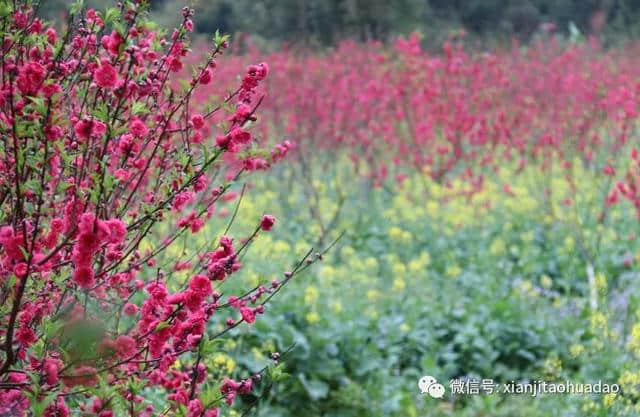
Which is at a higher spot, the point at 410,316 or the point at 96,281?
the point at 96,281

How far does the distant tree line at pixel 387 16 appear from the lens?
60.7 feet

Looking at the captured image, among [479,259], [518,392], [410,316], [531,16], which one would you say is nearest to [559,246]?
[479,259]

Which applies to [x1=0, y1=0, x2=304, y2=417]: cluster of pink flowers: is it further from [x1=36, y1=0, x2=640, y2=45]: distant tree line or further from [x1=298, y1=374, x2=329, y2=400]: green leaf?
[x1=36, y1=0, x2=640, y2=45]: distant tree line

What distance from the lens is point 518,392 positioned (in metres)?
4.59

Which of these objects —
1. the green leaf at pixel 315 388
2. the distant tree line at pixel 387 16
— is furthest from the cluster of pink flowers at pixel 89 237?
the distant tree line at pixel 387 16

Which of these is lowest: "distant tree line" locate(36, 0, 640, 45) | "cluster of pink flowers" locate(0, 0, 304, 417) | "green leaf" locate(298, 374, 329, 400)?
"green leaf" locate(298, 374, 329, 400)

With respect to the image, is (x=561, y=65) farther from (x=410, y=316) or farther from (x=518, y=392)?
(x=518, y=392)

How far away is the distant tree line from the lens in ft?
60.7

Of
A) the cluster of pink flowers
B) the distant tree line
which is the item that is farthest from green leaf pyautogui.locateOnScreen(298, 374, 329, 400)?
the distant tree line

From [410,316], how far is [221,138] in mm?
3819

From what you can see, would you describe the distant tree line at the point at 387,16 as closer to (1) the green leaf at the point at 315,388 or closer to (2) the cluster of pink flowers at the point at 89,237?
(1) the green leaf at the point at 315,388

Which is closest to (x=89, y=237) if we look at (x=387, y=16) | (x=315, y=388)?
(x=315, y=388)

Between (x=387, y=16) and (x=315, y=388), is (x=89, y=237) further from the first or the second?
(x=387, y=16)

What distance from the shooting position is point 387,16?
18.9 meters
